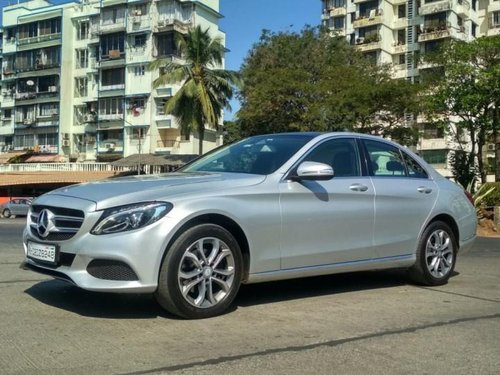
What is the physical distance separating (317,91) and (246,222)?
30.9 meters

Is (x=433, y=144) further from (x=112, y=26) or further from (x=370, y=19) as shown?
(x=112, y=26)

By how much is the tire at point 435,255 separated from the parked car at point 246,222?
0.6 inches

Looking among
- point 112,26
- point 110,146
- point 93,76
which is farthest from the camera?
point 93,76

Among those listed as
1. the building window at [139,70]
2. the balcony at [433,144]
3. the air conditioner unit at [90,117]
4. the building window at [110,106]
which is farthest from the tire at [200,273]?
the air conditioner unit at [90,117]

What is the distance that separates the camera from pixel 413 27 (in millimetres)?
64250

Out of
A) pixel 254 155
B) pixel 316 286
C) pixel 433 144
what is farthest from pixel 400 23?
pixel 254 155

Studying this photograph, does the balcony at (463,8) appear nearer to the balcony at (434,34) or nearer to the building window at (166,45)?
the balcony at (434,34)

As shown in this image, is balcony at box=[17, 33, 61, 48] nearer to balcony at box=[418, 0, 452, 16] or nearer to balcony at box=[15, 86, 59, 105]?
balcony at box=[15, 86, 59, 105]

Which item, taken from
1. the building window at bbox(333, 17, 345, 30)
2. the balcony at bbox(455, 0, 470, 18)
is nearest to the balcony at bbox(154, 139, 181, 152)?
the building window at bbox(333, 17, 345, 30)

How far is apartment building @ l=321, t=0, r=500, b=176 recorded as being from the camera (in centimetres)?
5938

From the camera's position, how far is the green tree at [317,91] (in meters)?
34.0

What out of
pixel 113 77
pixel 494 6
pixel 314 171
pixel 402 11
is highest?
pixel 402 11

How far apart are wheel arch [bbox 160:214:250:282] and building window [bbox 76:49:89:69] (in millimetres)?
60436

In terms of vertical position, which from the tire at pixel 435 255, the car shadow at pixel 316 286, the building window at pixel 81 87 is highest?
the building window at pixel 81 87
